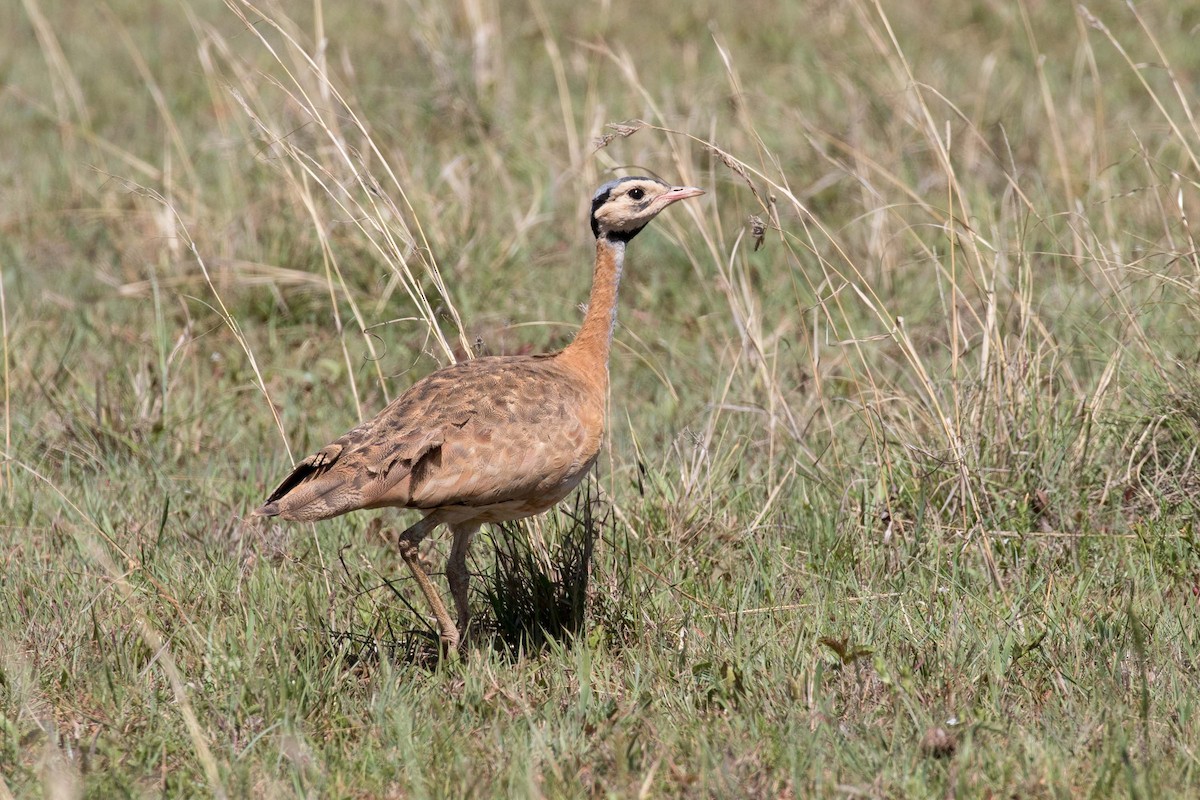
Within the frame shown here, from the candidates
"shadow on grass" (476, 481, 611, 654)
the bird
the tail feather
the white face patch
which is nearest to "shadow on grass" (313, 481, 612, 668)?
"shadow on grass" (476, 481, 611, 654)

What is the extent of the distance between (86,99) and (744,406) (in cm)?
607

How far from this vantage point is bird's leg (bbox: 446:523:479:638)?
14.9ft

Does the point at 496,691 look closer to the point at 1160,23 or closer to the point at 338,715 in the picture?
the point at 338,715

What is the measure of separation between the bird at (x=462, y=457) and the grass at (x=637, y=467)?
0.27 metres

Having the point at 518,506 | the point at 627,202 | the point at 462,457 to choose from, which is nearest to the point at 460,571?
the point at 518,506

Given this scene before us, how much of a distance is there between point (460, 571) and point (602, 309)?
1019 millimetres

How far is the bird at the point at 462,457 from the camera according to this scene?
13.5 ft

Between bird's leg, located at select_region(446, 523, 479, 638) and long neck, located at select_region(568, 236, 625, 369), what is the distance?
738 mm

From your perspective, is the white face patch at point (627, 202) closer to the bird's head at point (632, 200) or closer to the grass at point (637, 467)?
the bird's head at point (632, 200)

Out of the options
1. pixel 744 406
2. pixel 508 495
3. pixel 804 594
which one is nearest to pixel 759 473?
pixel 744 406

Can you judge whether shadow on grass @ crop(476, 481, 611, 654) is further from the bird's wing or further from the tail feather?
the tail feather

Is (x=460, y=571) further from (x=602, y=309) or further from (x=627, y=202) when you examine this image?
(x=627, y=202)

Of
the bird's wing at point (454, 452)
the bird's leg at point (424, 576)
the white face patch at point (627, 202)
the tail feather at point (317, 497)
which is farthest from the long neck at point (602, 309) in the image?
the tail feather at point (317, 497)

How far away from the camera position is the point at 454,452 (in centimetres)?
422
